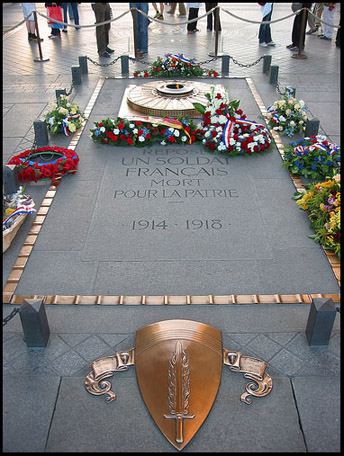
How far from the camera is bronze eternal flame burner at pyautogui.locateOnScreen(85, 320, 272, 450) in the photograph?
108 inches

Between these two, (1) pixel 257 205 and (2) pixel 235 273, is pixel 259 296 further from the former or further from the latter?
(1) pixel 257 205

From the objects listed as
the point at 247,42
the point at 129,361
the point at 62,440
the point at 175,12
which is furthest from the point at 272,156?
the point at 175,12

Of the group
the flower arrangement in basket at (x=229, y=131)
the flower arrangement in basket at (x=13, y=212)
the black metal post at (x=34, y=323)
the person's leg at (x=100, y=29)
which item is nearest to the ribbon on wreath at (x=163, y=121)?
the flower arrangement in basket at (x=229, y=131)

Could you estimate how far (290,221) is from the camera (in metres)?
4.73

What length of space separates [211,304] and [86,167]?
290 centimetres

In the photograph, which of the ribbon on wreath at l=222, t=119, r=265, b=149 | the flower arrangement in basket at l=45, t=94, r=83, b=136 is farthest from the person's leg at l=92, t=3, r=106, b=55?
the ribbon on wreath at l=222, t=119, r=265, b=149

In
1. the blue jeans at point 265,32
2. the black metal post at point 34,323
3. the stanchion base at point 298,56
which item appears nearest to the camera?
the black metal post at point 34,323

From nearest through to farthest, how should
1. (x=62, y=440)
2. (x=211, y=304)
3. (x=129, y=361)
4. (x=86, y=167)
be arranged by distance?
(x=62, y=440), (x=129, y=361), (x=211, y=304), (x=86, y=167)

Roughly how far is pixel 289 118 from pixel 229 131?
1.15m

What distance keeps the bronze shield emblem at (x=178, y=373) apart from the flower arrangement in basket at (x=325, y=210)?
5.43 feet

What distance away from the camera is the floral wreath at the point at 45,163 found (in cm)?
545

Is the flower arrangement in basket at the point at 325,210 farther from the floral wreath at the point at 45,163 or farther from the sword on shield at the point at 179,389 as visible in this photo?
the floral wreath at the point at 45,163

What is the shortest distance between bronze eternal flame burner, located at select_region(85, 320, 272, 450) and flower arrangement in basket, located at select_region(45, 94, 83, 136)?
13.5ft

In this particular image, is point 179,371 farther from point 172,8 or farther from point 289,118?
point 172,8
